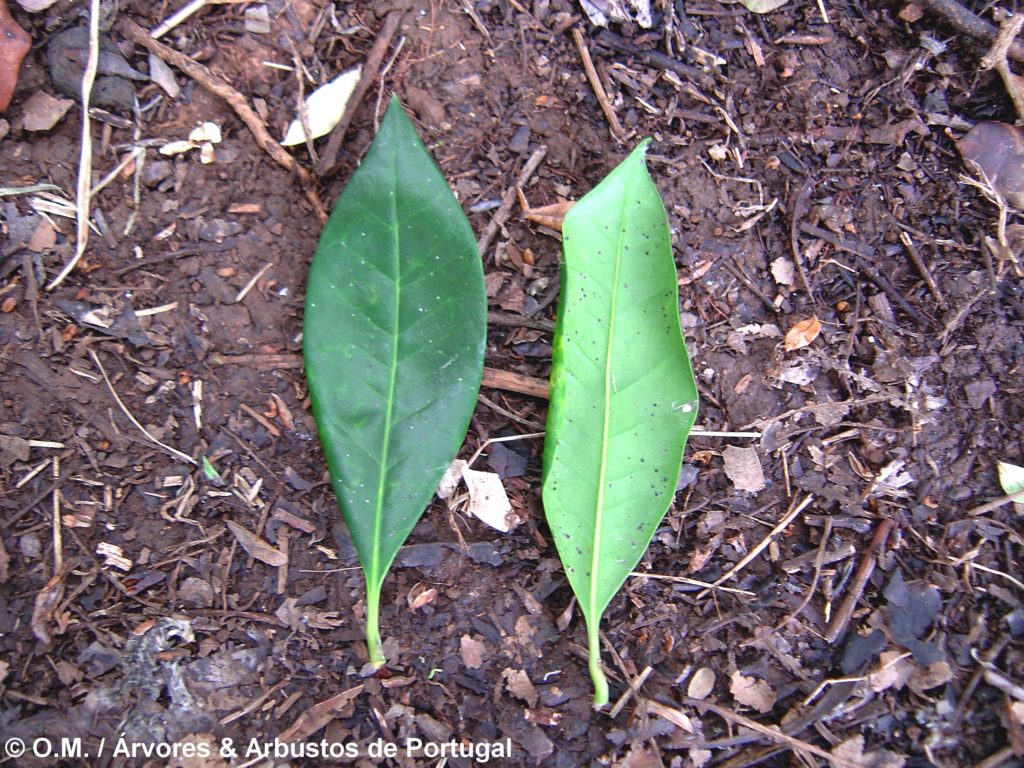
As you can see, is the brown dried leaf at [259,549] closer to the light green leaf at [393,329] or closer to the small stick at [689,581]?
the light green leaf at [393,329]

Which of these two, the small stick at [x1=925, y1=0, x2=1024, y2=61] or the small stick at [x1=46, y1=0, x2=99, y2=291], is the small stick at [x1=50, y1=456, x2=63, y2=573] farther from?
the small stick at [x1=925, y1=0, x2=1024, y2=61]

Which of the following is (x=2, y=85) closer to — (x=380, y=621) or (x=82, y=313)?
(x=82, y=313)

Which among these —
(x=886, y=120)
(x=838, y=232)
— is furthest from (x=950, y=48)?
(x=838, y=232)

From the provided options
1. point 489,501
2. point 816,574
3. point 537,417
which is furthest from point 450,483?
point 816,574

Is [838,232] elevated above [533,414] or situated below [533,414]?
above

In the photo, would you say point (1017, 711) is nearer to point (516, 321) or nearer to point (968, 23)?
point (516, 321)

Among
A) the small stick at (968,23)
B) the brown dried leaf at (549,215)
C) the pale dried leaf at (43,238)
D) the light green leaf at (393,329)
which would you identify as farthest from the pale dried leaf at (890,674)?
the pale dried leaf at (43,238)
